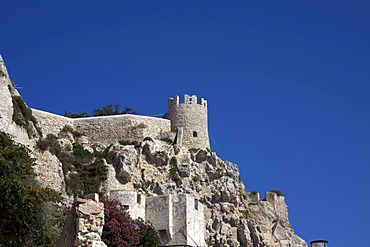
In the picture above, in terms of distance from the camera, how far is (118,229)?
25.6 m

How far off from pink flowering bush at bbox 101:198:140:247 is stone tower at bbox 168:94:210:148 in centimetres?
2284

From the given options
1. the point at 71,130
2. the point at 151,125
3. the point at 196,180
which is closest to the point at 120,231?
the point at 196,180

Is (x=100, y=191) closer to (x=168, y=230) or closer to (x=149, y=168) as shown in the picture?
(x=149, y=168)

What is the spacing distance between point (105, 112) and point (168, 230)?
22959 mm

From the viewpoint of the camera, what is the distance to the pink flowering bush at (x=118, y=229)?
82.5 ft

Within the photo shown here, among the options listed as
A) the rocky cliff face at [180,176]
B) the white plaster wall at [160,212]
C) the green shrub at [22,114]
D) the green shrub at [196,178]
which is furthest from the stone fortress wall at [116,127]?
the white plaster wall at [160,212]

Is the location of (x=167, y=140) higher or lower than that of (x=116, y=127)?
lower

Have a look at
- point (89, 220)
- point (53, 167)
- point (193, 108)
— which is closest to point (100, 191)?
point (53, 167)

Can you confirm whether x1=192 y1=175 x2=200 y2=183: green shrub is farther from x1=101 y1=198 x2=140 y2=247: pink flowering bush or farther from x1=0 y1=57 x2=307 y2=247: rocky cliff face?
x1=101 y1=198 x2=140 y2=247: pink flowering bush

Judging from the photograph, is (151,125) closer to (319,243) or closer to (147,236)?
(147,236)

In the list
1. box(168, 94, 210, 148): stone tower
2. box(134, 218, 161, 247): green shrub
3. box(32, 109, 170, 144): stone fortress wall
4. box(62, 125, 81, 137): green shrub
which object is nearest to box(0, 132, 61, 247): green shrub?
box(134, 218, 161, 247): green shrub

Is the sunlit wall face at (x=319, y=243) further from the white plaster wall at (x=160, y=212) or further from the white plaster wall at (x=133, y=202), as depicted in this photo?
the white plaster wall at (x=133, y=202)

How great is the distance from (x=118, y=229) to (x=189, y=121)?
25888mm

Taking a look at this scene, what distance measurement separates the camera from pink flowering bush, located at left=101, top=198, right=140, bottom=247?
25158mm
